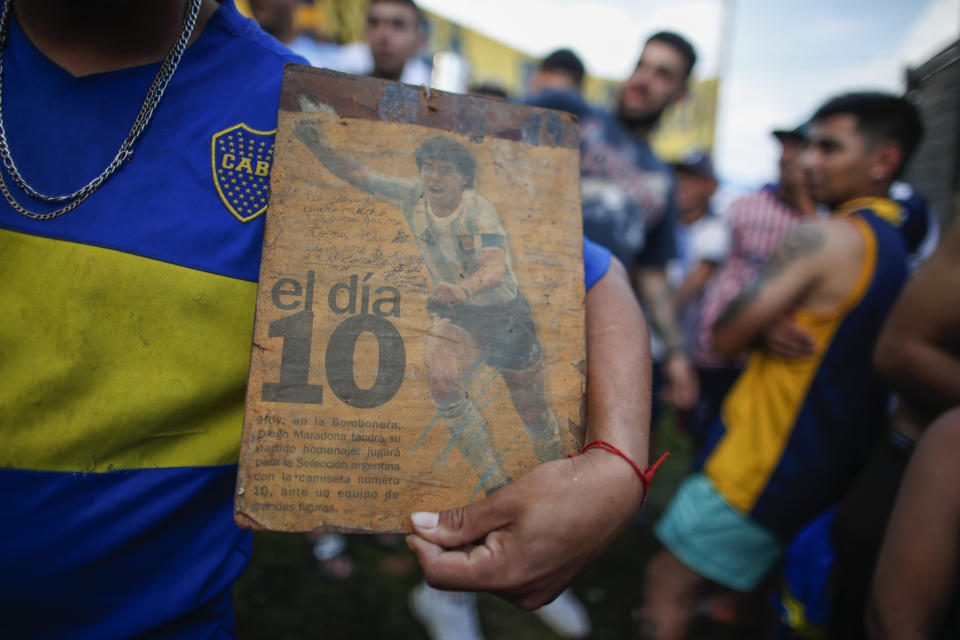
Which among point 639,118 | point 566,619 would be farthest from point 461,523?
point 639,118

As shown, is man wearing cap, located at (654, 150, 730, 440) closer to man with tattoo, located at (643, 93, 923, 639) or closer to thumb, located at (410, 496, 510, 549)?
man with tattoo, located at (643, 93, 923, 639)

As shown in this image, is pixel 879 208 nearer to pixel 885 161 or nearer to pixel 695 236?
pixel 885 161

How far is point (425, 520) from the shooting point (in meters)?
0.77

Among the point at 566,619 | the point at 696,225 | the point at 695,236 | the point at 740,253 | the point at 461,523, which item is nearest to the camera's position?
the point at 461,523

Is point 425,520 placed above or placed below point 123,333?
below

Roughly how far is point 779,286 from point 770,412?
0.48 meters

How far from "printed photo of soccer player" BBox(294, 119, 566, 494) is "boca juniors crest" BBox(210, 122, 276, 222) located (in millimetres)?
91

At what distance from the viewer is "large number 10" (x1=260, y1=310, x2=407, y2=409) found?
0.78 metres

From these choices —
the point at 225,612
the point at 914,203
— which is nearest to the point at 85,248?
the point at 225,612

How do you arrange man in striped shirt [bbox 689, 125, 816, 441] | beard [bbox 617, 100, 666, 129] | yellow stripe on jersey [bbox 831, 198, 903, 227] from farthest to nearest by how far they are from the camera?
man in striped shirt [bbox 689, 125, 816, 441], beard [bbox 617, 100, 666, 129], yellow stripe on jersey [bbox 831, 198, 903, 227]

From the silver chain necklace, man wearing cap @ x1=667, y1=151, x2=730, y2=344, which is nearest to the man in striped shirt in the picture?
man wearing cap @ x1=667, y1=151, x2=730, y2=344

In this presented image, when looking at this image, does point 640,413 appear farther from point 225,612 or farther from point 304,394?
point 225,612

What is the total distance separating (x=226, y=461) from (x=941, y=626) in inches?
59.0

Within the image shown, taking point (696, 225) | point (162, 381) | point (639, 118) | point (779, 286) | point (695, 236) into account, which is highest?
point (639, 118)
